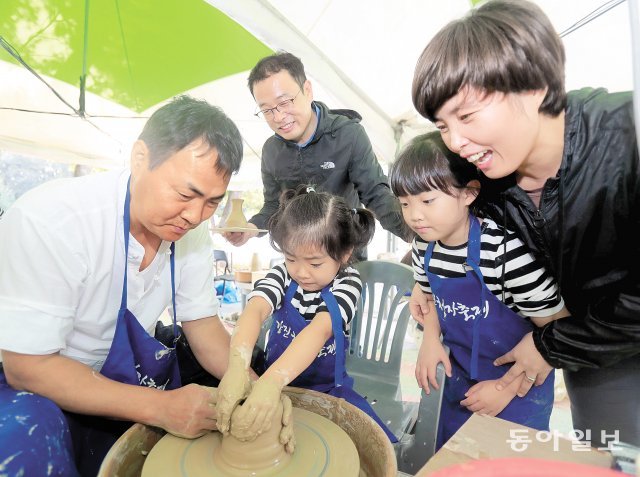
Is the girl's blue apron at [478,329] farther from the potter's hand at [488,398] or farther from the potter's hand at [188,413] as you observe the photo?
the potter's hand at [188,413]

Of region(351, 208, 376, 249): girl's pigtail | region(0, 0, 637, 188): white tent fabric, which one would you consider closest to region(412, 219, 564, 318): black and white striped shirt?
region(351, 208, 376, 249): girl's pigtail

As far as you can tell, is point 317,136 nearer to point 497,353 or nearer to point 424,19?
point 497,353

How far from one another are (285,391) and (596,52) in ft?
10.2

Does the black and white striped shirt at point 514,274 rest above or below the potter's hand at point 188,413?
above

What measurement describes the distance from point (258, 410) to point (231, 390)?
0.08 metres

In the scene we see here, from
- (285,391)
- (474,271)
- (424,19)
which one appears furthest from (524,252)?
(424,19)

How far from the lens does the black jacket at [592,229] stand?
81 cm

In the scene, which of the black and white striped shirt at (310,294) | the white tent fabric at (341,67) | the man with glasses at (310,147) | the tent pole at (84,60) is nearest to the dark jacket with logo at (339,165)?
the man with glasses at (310,147)

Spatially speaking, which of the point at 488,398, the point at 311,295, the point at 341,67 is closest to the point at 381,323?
the point at 311,295

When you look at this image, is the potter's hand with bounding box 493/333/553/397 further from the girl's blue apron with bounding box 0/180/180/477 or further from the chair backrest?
the girl's blue apron with bounding box 0/180/180/477

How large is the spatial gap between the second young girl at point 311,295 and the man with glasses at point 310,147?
0.29 metres

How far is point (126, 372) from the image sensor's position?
101cm

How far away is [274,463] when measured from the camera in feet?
2.80

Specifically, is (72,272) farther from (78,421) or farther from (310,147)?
(310,147)
